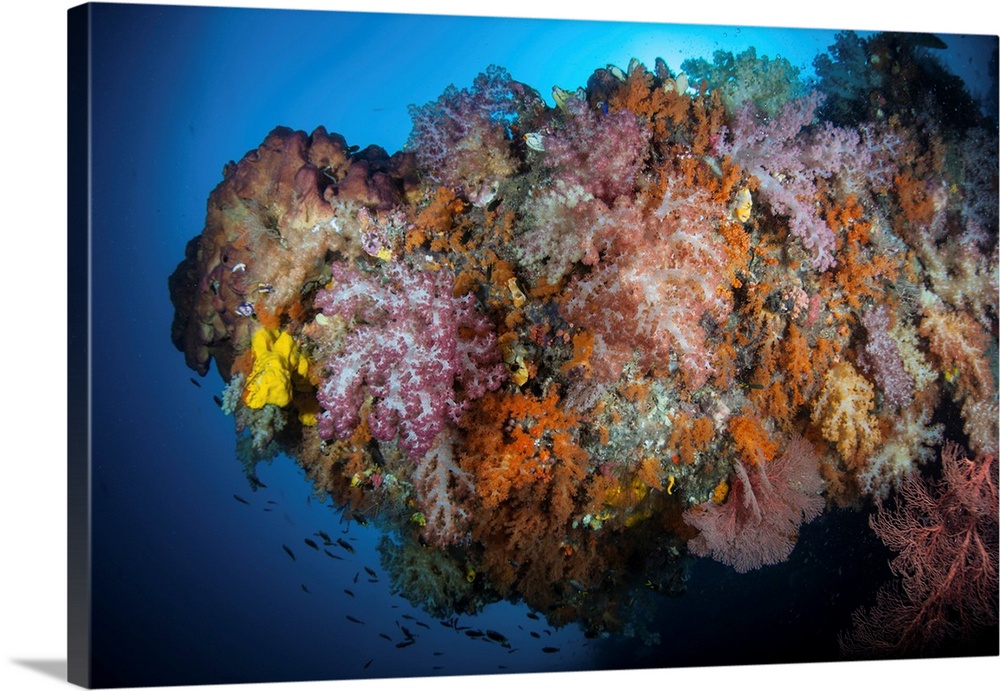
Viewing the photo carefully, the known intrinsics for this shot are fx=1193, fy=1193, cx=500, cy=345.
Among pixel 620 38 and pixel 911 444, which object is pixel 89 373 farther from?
pixel 911 444

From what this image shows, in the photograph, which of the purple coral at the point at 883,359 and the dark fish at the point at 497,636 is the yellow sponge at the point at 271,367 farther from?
the purple coral at the point at 883,359

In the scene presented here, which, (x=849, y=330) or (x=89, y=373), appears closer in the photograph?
(x=89, y=373)

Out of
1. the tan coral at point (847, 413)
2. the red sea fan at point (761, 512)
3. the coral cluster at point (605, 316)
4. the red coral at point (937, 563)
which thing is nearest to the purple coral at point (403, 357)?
the coral cluster at point (605, 316)

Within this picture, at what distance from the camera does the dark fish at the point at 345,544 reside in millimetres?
5289

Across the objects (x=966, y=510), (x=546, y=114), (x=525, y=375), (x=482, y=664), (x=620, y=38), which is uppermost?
(x=620, y=38)

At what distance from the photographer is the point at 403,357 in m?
5.23

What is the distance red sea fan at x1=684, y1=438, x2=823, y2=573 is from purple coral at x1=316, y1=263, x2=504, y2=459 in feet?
4.08

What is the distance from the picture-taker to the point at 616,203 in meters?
5.39

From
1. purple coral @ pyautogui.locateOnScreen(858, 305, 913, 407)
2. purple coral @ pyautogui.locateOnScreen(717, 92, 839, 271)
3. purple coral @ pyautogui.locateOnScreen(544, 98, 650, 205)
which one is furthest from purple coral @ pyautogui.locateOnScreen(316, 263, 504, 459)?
purple coral @ pyautogui.locateOnScreen(858, 305, 913, 407)

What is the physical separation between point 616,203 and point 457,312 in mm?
875

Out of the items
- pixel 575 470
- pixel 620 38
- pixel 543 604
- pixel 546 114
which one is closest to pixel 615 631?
pixel 543 604

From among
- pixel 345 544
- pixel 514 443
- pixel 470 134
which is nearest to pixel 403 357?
pixel 514 443

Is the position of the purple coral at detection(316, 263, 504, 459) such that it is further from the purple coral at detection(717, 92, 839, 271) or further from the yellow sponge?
the purple coral at detection(717, 92, 839, 271)

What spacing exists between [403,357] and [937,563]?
113 inches
